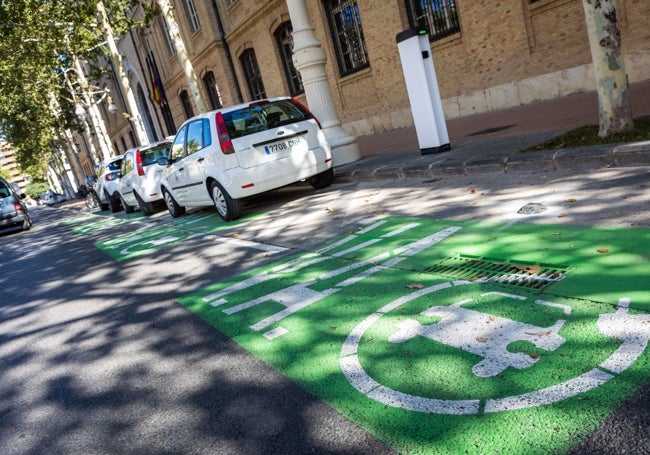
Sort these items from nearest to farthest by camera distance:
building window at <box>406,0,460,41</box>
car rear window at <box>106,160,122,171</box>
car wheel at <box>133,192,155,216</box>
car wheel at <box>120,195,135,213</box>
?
1. car wheel at <box>133,192,155,216</box>
2. building window at <box>406,0,460,41</box>
3. car wheel at <box>120,195,135,213</box>
4. car rear window at <box>106,160,122,171</box>

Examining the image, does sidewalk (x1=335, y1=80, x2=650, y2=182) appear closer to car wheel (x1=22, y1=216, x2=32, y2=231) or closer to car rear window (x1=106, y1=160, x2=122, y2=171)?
car rear window (x1=106, y1=160, x2=122, y2=171)

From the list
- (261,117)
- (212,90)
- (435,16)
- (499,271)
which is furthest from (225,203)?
(212,90)

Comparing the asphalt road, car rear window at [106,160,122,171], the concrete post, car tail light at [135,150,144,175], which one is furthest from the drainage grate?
car rear window at [106,160,122,171]

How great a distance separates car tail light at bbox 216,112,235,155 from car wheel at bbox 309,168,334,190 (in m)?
2.03

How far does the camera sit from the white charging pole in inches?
338

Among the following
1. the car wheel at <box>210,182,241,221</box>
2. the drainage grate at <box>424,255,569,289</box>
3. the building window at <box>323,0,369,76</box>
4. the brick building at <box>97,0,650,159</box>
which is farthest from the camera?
the building window at <box>323,0,369,76</box>

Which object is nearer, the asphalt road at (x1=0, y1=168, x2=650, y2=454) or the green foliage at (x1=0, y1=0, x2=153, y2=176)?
the asphalt road at (x1=0, y1=168, x2=650, y2=454)

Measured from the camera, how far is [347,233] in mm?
5957

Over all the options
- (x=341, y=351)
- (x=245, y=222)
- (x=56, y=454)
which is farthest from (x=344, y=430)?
(x=245, y=222)

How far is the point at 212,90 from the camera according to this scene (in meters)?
28.8

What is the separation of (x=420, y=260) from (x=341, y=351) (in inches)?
61.3

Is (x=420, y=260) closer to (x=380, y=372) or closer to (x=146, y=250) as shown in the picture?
(x=380, y=372)

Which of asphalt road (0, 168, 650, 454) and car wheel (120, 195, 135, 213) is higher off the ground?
car wheel (120, 195, 135, 213)

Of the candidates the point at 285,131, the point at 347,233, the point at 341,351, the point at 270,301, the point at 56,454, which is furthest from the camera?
the point at 285,131
